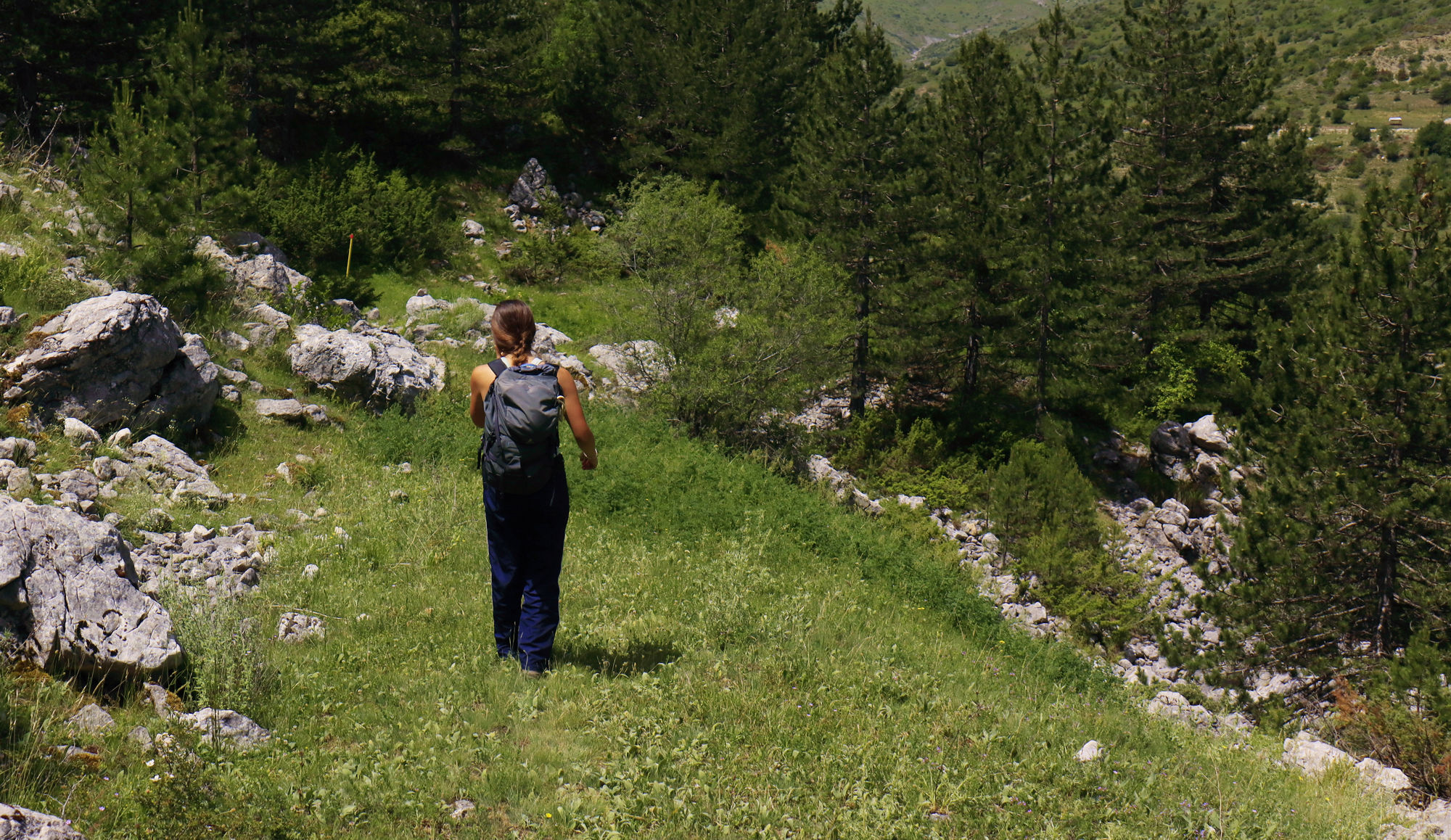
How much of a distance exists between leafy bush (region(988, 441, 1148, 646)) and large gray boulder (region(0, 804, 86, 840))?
1603 cm

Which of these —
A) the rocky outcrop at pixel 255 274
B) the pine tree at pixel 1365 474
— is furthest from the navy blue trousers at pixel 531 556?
the pine tree at pixel 1365 474

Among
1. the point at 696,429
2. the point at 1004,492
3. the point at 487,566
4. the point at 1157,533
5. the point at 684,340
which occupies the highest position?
the point at 487,566

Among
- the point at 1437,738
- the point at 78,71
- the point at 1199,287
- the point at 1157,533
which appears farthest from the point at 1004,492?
the point at 78,71

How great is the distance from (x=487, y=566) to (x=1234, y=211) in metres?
28.7

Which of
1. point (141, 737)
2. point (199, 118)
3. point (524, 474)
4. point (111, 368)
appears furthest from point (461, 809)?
point (199, 118)

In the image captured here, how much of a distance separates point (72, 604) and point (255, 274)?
12747mm

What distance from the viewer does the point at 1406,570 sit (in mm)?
13508

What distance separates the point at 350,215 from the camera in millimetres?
22953

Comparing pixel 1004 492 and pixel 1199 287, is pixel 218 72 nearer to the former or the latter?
pixel 1004 492

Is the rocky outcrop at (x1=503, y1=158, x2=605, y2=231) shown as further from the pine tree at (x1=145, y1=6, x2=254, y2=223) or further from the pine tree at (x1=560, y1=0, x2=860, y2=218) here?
the pine tree at (x1=145, y1=6, x2=254, y2=223)

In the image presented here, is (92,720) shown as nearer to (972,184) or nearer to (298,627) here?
(298,627)

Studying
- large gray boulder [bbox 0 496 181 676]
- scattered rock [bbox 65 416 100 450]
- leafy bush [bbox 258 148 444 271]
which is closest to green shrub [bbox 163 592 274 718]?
large gray boulder [bbox 0 496 181 676]

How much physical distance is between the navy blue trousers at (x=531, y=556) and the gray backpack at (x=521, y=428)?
0.17 meters

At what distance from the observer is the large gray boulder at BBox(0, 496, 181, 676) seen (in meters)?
3.92
